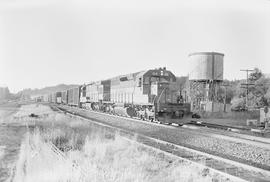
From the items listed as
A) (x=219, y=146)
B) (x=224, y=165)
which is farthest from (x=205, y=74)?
(x=224, y=165)

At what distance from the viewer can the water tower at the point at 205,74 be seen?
35719mm

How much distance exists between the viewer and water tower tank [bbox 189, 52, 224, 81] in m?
35.7

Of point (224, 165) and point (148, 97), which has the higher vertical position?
point (148, 97)

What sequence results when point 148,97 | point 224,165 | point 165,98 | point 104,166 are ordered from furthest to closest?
point 148,97 < point 165,98 < point 224,165 < point 104,166

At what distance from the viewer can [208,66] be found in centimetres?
3575

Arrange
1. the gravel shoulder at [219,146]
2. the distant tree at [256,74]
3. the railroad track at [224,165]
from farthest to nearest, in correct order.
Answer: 1. the distant tree at [256,74]
2. the gravel shoulder at [219,146]
3. the railroad track at [224,165]

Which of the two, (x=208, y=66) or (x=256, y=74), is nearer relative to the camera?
(x=208, y=66)

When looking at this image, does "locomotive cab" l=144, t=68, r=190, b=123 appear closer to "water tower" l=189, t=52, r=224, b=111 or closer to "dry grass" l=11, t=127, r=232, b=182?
"dry grass" l=11, t=127, r=232, b=182

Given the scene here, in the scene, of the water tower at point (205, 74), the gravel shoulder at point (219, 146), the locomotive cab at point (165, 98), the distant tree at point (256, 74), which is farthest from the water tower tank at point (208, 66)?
the gravel shoulder at point (219, 146)

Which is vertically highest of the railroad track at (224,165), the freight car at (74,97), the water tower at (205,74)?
the water tower at (205,74)

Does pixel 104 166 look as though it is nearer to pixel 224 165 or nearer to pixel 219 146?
pixel 224 165

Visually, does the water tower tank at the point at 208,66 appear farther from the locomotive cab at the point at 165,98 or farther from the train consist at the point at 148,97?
the locomotive cab at the point at 165,98

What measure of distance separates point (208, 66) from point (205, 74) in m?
0.94

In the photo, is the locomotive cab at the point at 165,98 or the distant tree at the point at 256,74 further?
the distant tree at the point at 256,74
